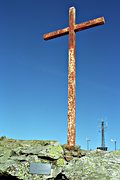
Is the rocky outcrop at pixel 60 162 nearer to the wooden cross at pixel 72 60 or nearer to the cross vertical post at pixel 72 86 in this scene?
the wooden cross at pixel 72 60

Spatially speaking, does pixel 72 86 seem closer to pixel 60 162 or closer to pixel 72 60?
pixel 72 60

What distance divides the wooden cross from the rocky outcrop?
707mm

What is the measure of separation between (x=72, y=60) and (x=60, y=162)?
335 cm

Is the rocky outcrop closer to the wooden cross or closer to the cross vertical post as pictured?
the wooden cross

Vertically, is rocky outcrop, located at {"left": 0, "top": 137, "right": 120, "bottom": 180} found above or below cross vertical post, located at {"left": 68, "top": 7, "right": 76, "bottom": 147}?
below

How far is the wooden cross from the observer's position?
870 centimetres

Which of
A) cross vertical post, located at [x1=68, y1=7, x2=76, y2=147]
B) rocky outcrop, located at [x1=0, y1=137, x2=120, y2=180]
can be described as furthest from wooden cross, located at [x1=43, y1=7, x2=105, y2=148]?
rocky outcrop, located at [x1=0, y1=137, x2=120, y2=180]

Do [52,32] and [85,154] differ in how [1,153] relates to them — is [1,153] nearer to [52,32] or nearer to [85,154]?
[85,154]

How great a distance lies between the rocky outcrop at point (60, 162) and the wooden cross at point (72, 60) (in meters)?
0.71

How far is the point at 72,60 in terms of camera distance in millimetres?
9391

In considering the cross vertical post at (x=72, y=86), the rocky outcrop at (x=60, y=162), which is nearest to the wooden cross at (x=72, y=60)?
the cross vertical post at (x=72, y=86)

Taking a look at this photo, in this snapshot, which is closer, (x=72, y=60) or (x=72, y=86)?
(x=72, y=86)

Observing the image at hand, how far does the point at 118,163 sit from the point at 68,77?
3.09 metres

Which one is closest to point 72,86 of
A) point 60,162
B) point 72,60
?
point 72,60
